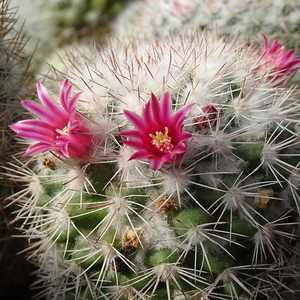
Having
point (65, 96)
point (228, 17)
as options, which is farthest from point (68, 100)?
point (228, 17)

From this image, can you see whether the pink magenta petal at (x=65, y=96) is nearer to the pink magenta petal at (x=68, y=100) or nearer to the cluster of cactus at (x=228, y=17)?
the pink magenta petal at (x=68, y=100)

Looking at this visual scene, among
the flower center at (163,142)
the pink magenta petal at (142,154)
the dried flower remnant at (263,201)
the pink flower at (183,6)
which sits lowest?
the dried flower remnant at (263,201)

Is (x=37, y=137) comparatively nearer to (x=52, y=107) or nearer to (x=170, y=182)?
(x=52, y=107)

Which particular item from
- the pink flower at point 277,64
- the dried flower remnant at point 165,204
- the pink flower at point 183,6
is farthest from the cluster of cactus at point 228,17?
the dried flower remnant at point 165,204

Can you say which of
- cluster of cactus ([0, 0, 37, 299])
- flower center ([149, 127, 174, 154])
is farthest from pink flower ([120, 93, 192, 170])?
cluster of cactus ([0, 0, 37, 299])

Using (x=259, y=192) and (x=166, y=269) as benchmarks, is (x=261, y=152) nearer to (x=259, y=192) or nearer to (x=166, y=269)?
(x=259, y=192)

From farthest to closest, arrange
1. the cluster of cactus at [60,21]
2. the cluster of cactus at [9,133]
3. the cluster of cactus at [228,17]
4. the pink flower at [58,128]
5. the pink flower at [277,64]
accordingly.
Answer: the cluster of cactus at [60,21] < the cluster of cactus at [228,17] < the cluster of cactus at [9,133] < the pink flower at [277,64] < the pink flower at [58,128]

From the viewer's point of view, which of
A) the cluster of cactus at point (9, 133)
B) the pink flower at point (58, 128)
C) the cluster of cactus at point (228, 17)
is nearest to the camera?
the pink flower at point (58, 128)
